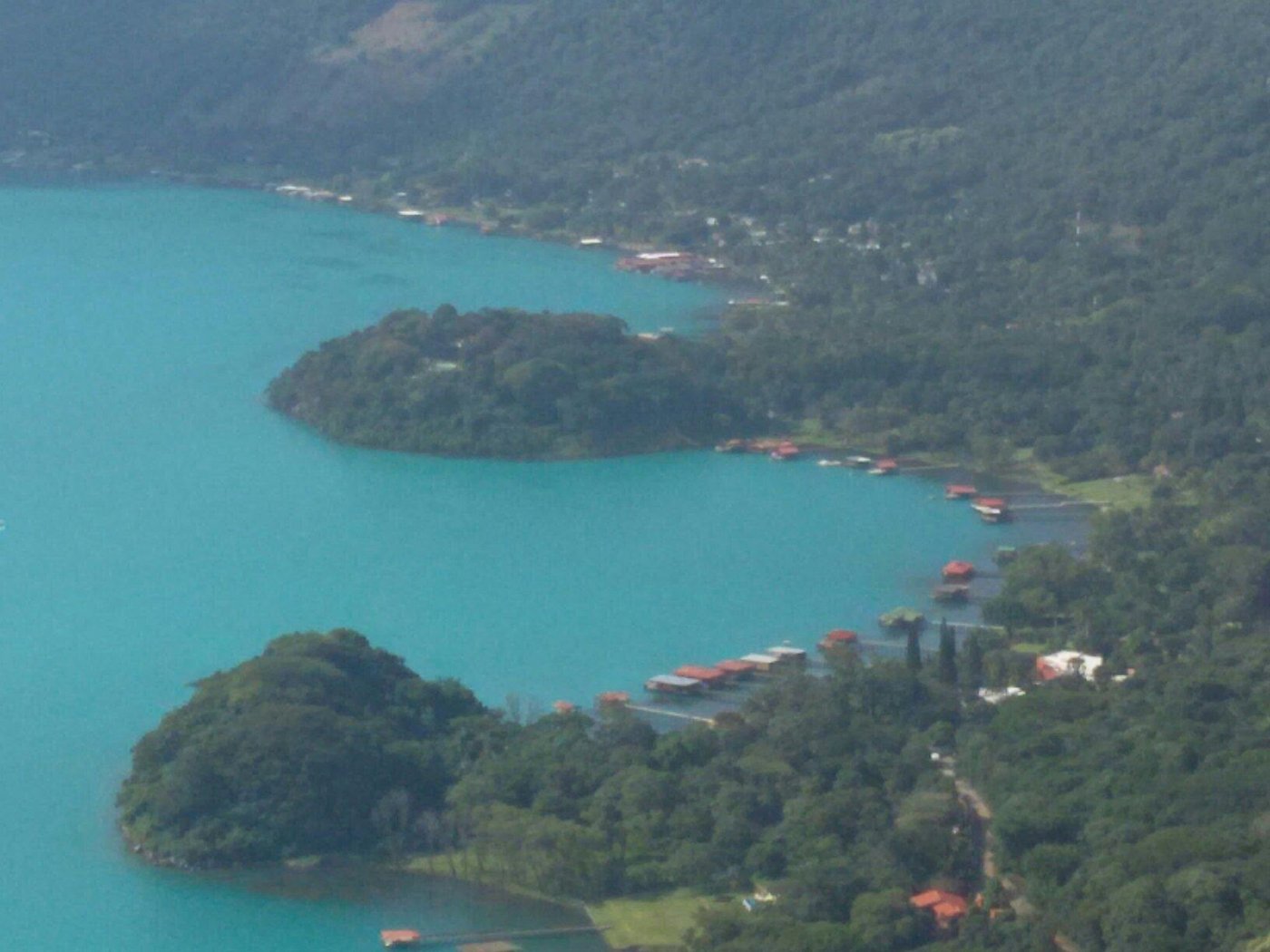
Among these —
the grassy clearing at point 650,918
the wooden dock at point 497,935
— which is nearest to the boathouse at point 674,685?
the grassy clearing at point 650,918

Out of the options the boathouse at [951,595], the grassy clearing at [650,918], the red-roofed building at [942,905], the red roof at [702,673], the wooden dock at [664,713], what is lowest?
the grassy clearing at [650,918]

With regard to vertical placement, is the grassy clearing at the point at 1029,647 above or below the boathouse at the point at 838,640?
below

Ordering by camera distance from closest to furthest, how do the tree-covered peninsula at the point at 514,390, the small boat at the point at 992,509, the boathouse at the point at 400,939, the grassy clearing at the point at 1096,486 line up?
the boathouse at the point at 400,939, the small boat at the point at 992,509, the grassy clearing at the point at 1096,486, the tree-covered peninsula at the point at 514,390

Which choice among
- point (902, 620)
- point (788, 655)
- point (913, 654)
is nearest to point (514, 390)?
point (902, 620)

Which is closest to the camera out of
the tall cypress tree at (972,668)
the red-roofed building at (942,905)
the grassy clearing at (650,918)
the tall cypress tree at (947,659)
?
the red-roofed building at (942,905)

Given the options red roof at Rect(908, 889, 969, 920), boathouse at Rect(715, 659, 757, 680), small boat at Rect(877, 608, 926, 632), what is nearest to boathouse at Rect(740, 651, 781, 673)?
boathouse at Rect(715, 659, 757, 680)

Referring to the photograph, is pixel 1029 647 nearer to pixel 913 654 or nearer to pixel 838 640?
pixel 838 640

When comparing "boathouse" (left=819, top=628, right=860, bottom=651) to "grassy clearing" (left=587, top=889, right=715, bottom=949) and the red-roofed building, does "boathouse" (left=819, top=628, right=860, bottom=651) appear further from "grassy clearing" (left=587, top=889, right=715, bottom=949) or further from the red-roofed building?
the red-roofed building

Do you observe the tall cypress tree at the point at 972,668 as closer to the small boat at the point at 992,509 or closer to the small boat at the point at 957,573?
the small boat at the point at 957,573

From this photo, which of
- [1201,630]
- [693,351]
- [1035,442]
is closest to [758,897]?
[1201,630]
